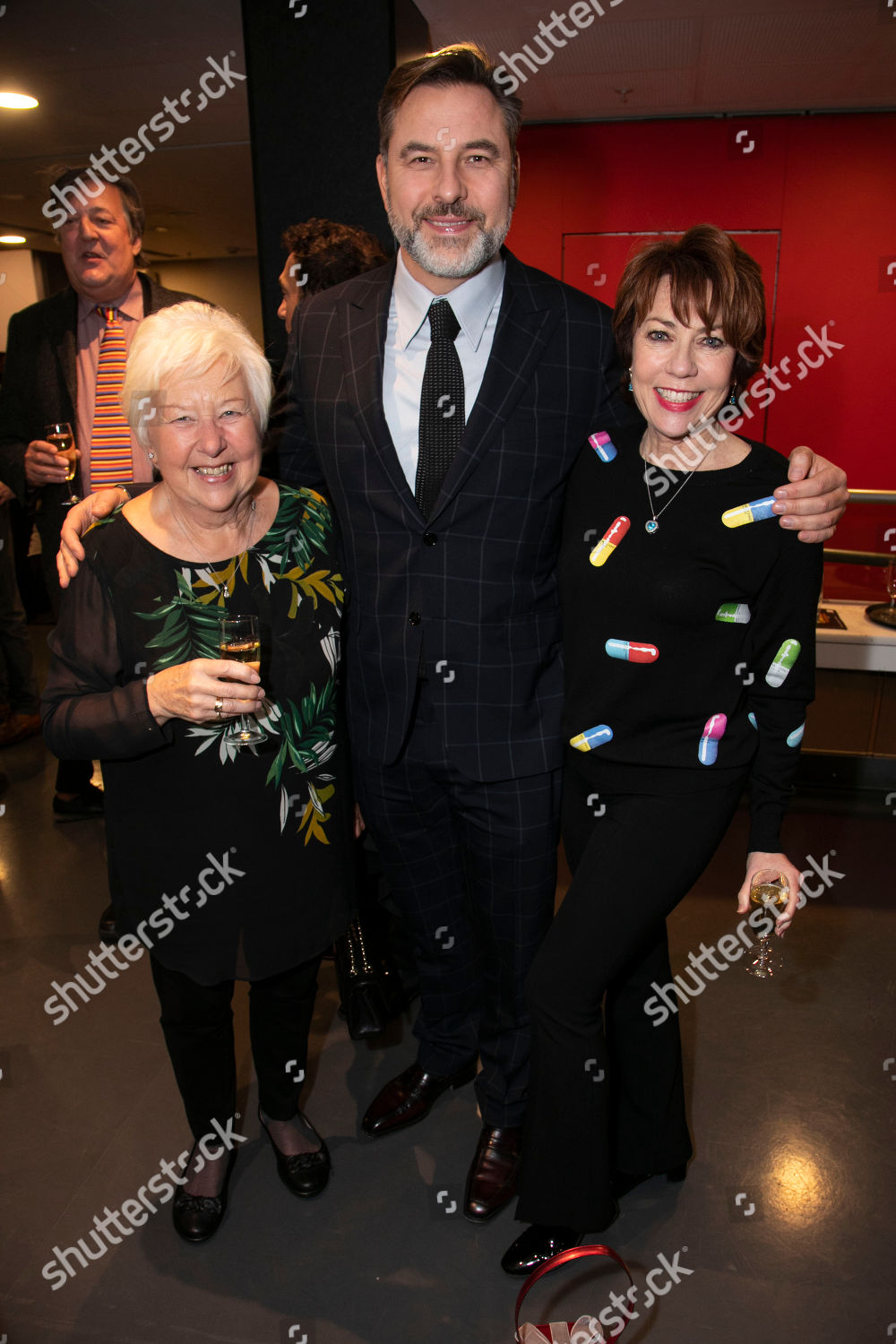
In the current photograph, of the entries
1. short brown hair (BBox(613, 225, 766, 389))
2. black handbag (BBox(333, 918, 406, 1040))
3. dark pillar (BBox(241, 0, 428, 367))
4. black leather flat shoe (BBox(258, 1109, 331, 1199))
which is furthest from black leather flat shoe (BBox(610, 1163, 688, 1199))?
dark pillar (BBox(241, 0, 428, 367))

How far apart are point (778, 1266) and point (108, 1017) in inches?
74.9

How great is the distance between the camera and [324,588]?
1901 millimetres

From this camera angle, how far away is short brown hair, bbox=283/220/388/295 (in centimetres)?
264

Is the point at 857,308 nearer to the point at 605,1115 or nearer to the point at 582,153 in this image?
the point at 582,153

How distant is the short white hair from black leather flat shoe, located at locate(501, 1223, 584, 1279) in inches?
69.5

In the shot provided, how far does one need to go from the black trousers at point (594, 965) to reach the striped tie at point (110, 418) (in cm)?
191

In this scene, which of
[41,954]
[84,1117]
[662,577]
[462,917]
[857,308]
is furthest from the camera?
[857,308]

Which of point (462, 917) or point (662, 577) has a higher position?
point (662, 577)

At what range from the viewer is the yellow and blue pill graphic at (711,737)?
5.70ft

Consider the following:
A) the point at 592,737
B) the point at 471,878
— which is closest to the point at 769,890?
the point at 592,737

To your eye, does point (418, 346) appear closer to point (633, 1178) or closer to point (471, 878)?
point (471, 878)

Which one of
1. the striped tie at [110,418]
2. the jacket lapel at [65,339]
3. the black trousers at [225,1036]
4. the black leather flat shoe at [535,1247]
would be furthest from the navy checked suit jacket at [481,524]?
the jacket lapel at [65,339]

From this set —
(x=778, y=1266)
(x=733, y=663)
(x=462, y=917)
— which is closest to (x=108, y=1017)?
(x=462, y=917)

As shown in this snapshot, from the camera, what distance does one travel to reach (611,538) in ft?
5.82
